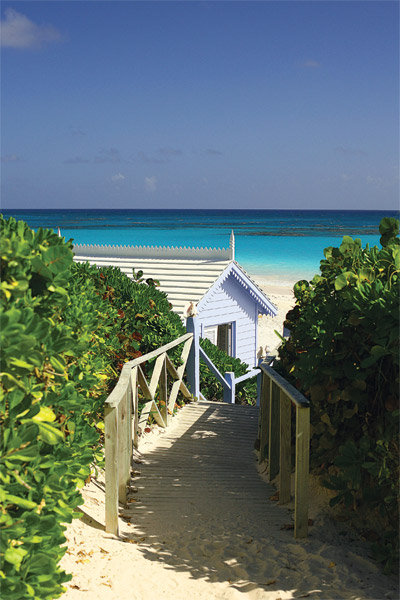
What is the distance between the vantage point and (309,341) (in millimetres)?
5727

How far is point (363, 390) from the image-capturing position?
4480mm

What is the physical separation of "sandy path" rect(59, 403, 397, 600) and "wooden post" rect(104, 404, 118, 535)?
12 cm

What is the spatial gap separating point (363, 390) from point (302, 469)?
844 mm

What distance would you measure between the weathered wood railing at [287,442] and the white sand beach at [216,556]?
201 mm

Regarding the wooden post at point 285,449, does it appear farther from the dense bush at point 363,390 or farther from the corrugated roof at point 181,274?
the corrugated roof at point 181,274

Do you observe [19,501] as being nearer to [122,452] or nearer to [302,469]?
[302,469]

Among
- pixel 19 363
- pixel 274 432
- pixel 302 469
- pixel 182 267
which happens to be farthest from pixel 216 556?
pixel 182 267

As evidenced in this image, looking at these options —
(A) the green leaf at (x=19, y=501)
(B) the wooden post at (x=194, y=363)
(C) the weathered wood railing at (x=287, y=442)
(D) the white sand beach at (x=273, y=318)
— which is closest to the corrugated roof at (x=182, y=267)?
(D) the white sand beach at (x=273, y=318)

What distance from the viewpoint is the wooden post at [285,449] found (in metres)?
5.37

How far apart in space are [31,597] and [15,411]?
3.30ft

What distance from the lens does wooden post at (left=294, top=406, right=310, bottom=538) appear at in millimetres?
4676

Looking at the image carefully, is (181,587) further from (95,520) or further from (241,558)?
(95,520)

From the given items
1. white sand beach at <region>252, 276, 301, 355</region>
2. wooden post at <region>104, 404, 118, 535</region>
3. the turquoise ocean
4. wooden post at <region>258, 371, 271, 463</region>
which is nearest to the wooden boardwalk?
wooden post at <region>258, 371, 271, 463</region>

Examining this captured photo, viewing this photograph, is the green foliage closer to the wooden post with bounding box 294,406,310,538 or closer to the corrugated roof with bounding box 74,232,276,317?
the corrugated roof with bounding box 74,232,276,317
